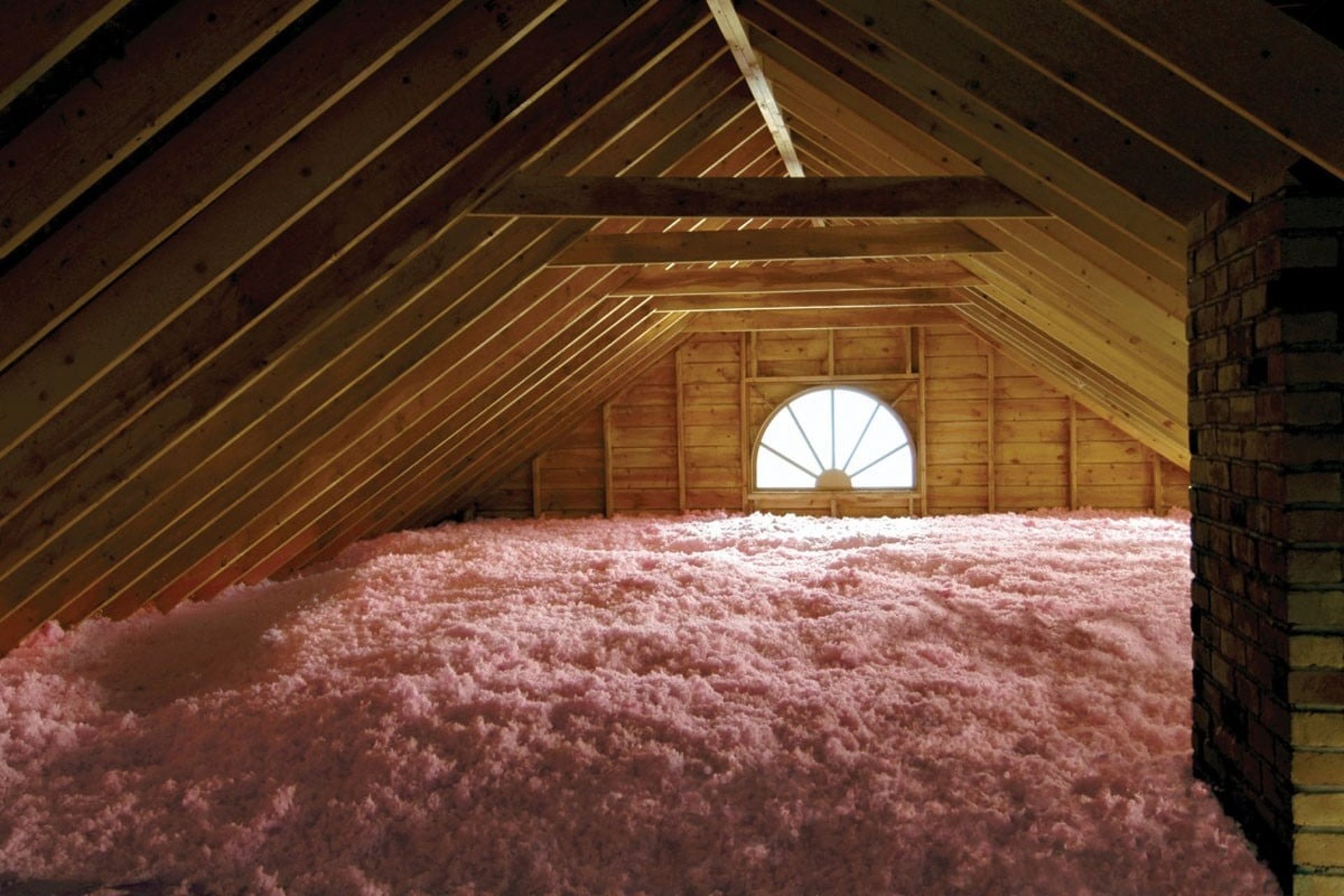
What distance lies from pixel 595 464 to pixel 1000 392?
3.59 m

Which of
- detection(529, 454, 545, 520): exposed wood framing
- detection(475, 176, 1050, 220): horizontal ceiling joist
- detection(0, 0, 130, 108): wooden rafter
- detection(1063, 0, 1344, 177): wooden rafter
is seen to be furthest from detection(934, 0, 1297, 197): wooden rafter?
detection(529, 454, 545, 520): exposed wood framing

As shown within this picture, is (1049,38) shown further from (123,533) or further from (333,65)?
(123,533)

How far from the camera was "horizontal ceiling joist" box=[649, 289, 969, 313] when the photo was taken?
5508 mm

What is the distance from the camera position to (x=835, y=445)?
814 centimetres

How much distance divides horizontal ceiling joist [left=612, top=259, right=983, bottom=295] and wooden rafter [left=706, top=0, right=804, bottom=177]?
59cm

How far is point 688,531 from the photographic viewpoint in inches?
268

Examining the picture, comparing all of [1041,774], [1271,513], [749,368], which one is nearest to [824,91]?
[1271,513]

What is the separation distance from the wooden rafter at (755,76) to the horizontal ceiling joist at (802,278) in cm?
59

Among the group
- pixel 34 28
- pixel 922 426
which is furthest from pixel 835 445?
pixel 34 28

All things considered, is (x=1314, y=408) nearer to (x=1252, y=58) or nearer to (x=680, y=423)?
(x=1252, y=58)

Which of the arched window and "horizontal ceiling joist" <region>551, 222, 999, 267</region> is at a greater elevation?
"horizontal ceiling joist" <region>551, 222, 999, 267</region>

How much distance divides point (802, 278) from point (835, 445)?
3410 millimetres

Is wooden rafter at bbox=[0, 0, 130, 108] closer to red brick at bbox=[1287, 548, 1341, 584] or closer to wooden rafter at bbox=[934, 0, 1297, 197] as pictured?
wooden rafter at bbox=[934, 0, 1297, 197]

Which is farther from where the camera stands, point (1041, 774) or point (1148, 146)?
point (1041, 774)
